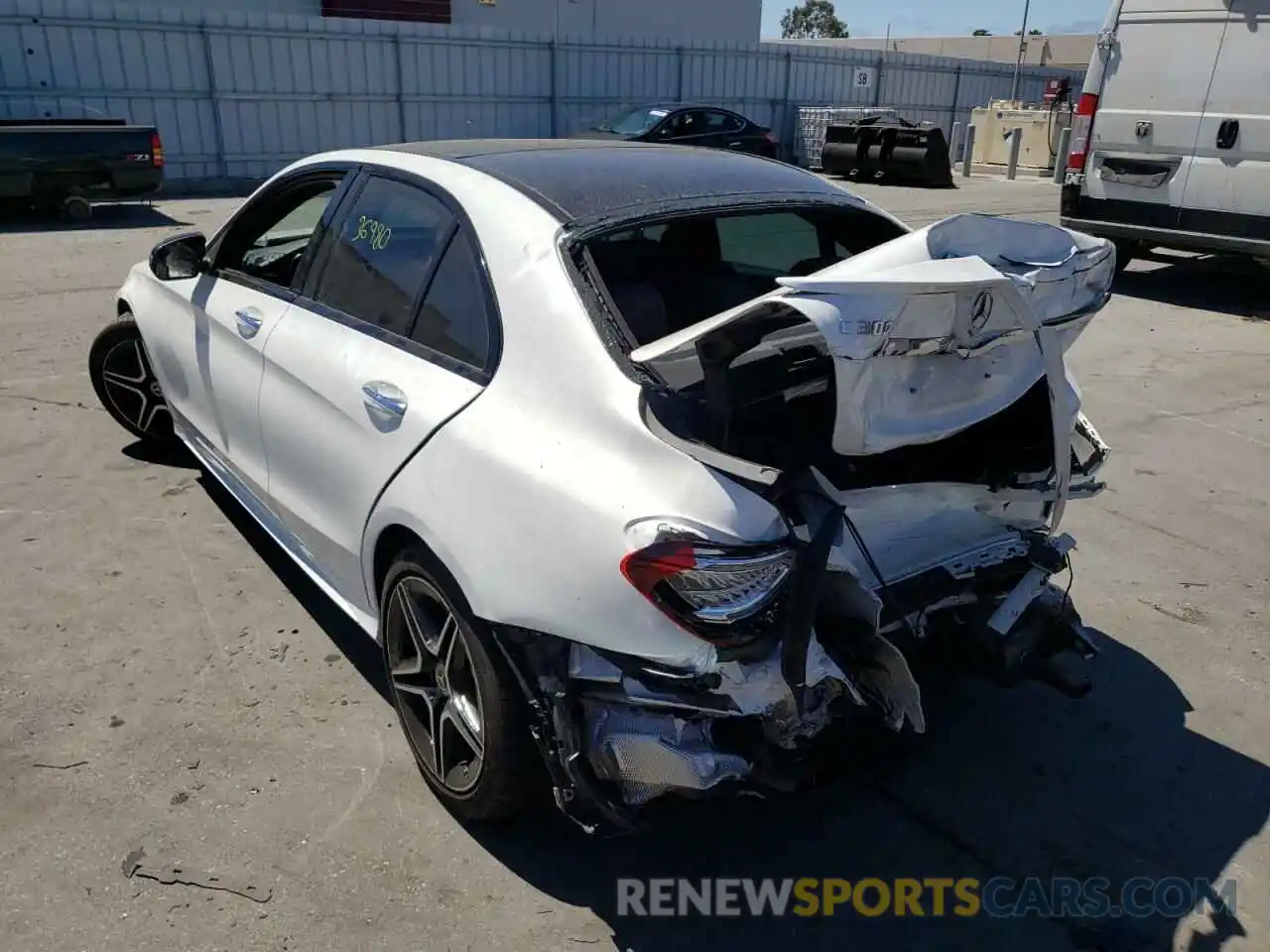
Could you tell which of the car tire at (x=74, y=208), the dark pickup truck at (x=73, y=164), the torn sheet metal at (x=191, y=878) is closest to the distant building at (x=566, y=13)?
the dark pickup truck at (x=73, y=164)

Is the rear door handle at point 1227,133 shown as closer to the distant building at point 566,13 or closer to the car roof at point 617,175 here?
the car roof at point 617,175

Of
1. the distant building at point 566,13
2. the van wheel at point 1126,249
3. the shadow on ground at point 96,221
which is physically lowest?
the shadow on ground at point 96,221

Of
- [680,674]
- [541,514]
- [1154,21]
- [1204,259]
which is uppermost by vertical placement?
[1154,21]

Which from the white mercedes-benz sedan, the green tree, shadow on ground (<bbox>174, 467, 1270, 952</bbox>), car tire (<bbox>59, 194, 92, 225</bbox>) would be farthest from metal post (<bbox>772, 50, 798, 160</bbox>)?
the green tree

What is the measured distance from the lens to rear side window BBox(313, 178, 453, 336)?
3.01 metres

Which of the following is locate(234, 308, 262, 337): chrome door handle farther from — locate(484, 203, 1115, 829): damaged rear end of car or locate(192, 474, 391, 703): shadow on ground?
locate(484, 203, 1115, 829): damaged rear end of car

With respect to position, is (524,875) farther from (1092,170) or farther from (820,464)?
(1092,170)

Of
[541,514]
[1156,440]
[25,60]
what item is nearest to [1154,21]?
[1156,440]

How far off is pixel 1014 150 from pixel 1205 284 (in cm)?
1187

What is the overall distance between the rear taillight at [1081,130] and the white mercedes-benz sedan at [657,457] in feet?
24.5

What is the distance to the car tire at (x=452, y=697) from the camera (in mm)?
2461

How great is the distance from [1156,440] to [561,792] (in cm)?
488

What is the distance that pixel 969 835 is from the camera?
278cm

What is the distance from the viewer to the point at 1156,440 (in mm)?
5887
